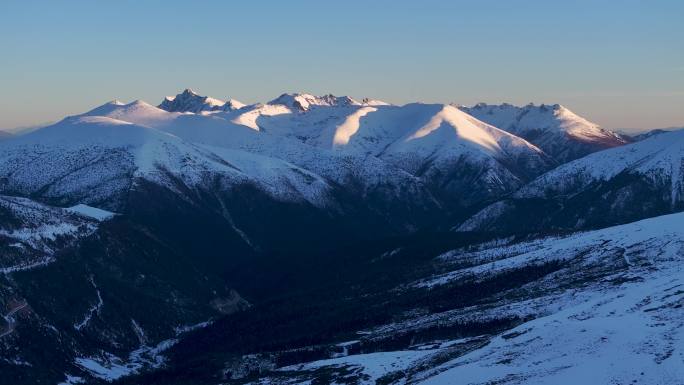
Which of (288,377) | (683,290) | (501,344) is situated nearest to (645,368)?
(501,344)

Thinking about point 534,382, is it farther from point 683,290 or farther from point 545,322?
point 683,290

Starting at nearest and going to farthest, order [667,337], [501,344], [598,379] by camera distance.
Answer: [598,379]
[667,337]
[501,344]

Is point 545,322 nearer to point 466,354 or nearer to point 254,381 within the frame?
point 466,354

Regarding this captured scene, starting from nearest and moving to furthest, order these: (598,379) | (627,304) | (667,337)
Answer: (598,379), (667,337), (627,304)

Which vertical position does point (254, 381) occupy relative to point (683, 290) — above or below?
below

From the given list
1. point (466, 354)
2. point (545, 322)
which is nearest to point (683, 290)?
point (545, 322)

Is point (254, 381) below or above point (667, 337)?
below

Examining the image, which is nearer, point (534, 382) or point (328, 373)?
point (534, 382)

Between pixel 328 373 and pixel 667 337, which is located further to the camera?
pixel 328 373

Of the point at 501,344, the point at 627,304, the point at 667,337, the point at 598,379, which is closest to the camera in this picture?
the point at 598,379
